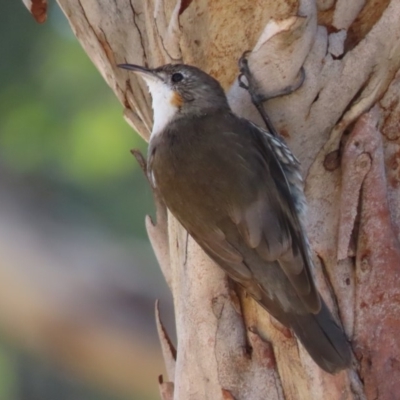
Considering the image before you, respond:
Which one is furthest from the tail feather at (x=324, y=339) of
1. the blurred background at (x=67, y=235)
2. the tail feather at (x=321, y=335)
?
the blurred background at (x=67, y=235)

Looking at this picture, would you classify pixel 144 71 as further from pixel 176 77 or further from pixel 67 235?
pixel 67 235

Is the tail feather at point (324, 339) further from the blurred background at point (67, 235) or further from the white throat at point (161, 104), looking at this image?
the blurred background at point (67, 235)

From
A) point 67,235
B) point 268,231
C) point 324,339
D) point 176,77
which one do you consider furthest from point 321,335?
point 67,235

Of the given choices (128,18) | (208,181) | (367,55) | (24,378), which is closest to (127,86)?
(128,18)

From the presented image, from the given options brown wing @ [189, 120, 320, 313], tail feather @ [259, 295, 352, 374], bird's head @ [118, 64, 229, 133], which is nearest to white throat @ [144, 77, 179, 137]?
bird's head @ [118, 64, 229, 133]

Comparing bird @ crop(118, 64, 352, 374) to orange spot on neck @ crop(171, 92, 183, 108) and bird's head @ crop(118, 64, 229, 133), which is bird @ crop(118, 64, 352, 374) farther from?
orange spot on neck @ crop(171, 92, 183, 108)

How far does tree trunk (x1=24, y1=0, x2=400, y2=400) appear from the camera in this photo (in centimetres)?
244

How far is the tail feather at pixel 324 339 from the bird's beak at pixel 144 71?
2.89ft

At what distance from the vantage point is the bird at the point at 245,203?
2.44 metres

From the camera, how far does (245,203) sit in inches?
102

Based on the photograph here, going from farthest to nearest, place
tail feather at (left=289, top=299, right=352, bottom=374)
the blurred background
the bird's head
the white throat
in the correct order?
the blurred background < the white throat < the bird's head < tail feather at (left=289, top=299, right=352, bottom=374)

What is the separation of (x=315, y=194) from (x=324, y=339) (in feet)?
1.36

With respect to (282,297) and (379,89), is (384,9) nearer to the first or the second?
(379,89)

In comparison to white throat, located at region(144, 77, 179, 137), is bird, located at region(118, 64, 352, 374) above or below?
below
